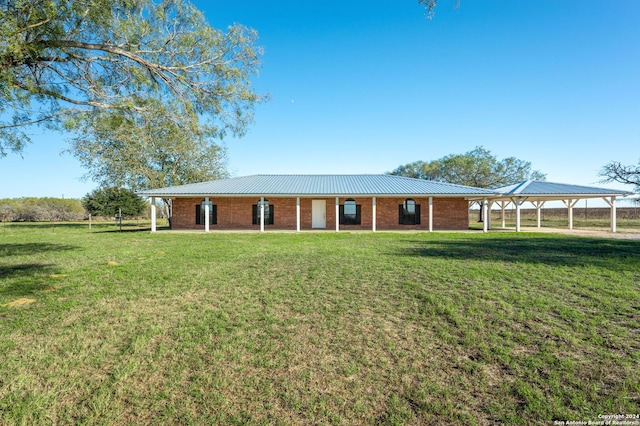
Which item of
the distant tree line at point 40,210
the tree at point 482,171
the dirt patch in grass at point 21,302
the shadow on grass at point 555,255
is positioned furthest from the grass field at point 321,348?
the distant tree line at point 40,210

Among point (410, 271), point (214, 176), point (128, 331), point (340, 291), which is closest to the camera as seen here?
point (128, 331)

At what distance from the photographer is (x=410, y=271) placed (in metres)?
7.33

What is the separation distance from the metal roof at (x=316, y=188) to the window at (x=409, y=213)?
1.23m

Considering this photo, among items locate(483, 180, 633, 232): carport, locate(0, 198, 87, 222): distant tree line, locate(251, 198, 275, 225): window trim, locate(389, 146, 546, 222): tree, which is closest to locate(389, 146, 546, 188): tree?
locate(389, 146, 546, 222): tree

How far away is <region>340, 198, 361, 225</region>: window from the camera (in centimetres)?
2159

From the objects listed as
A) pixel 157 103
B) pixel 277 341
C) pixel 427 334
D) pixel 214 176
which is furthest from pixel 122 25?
pixel 214 176

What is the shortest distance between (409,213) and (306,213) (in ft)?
22.4

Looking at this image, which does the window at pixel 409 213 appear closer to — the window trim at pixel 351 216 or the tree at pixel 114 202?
the window trim at pixel 351 216

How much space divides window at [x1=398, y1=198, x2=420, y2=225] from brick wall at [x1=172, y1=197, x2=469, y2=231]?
255mm

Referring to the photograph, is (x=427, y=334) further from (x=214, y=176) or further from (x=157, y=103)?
(x=214, y=176)

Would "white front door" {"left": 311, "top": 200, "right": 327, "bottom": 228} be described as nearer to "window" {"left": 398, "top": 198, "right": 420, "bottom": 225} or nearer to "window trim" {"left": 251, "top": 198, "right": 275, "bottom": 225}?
"window trim" {"left": 251, "top": 198, "right": 275, "bottom": 225}

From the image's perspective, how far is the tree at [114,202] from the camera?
24.8 meters

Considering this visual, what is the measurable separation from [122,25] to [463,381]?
7450mm

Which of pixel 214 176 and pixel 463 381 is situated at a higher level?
pixel 214 176
